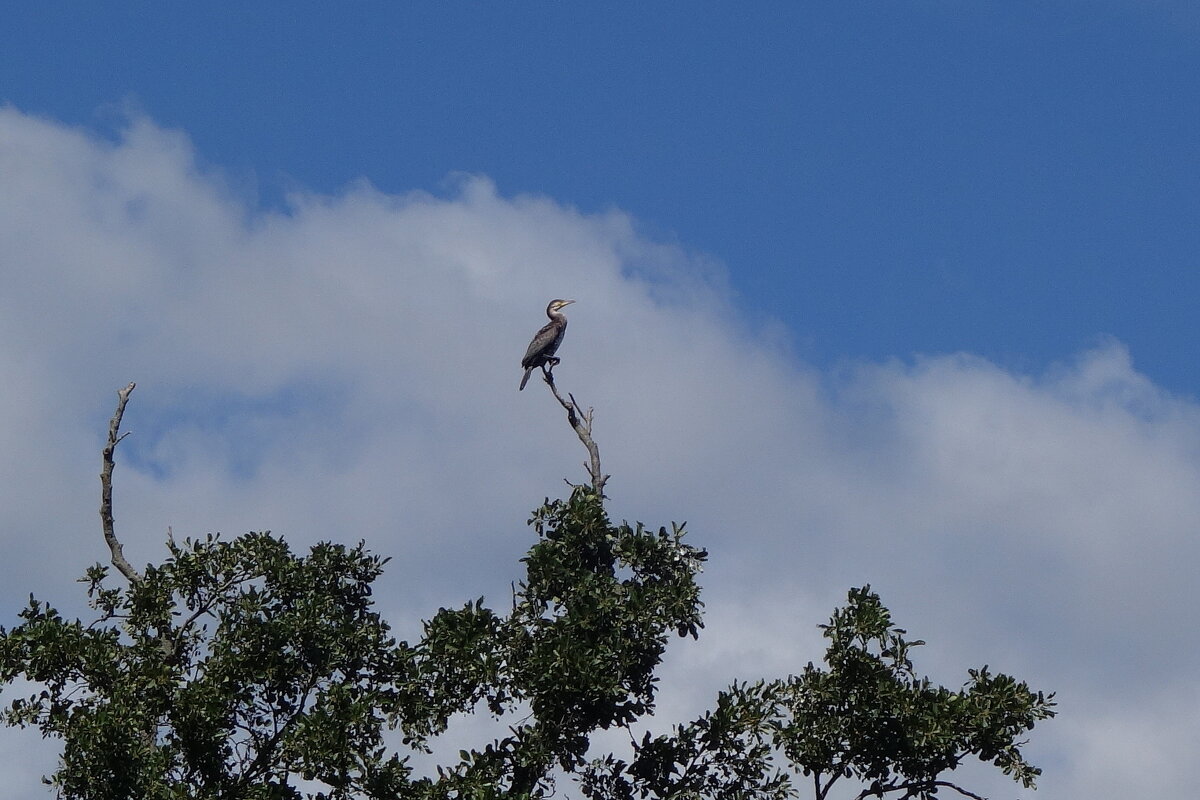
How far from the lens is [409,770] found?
60.9 ft

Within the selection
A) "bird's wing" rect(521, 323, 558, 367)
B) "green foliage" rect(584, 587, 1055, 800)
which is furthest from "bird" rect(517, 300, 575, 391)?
"green foliage" rect(584, 587, 1055, 800)

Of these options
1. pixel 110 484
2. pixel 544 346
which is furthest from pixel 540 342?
pixel 110 484

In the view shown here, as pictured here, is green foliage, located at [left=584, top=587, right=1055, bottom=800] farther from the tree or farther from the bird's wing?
the bird's wing

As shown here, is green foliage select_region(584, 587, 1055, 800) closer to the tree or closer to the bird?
the tree

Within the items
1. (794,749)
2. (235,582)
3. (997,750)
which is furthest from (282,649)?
(997,750)

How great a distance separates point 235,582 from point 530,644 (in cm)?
432

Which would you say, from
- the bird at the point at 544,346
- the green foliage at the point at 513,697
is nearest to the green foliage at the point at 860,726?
the green foliage at the point at 513,697

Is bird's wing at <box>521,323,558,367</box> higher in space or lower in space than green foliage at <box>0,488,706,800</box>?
higher

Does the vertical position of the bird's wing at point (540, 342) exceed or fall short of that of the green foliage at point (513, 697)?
it exceeds it

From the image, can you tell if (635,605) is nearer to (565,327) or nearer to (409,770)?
(409,770)

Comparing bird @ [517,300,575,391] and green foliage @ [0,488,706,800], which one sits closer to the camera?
green foliage @ [0,488,706,800]

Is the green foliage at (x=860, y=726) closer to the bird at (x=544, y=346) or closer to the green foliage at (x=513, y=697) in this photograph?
the green foliage at (x=513, y=697)

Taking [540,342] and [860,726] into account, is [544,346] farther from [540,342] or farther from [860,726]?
[860,726]

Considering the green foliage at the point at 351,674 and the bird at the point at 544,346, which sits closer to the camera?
the green foliage at the point at 351,674
